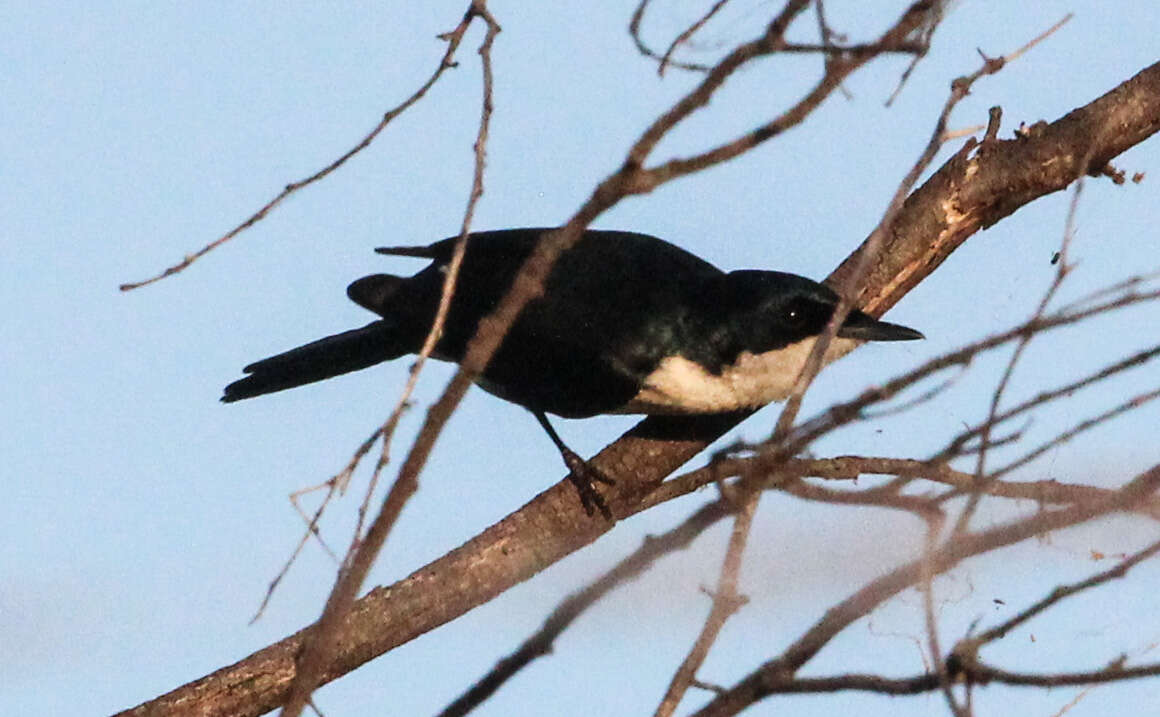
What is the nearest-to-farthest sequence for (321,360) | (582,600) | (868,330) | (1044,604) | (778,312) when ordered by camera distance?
(1044,604), (582,600), (868,330), (778,312), (321,360)

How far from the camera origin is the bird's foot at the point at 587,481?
13.4 ft

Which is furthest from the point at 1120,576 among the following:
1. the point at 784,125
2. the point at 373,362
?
the point at 373,362

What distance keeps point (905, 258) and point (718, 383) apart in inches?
25.4

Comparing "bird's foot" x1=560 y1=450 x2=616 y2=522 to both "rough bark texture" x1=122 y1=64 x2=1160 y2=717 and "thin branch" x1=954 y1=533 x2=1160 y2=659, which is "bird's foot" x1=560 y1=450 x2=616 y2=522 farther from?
"thin branch" x1=954 y1=533 x2=1160 y2=659

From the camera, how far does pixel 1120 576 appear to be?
1.53m

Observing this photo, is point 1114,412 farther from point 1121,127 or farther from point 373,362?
point 373,362

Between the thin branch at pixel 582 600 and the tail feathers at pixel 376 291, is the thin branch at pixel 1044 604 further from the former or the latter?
the tail feathers at pixel 376 291

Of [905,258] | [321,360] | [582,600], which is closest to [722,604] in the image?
[582,600]

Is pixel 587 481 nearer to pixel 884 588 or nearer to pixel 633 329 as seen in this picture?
pixel 633 329

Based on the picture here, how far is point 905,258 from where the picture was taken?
4.30m

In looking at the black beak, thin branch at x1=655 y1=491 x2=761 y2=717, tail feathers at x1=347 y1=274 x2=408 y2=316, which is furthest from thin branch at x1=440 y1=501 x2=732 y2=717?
tail feathers at x1=347 y1=274 x2=408 y2=316

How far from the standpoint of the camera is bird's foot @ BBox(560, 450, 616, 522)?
408 cm

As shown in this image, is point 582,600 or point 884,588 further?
point 582,600

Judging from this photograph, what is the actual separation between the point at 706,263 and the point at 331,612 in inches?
117
